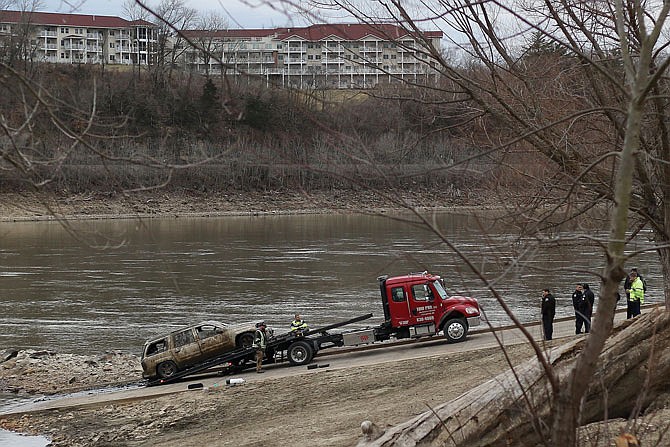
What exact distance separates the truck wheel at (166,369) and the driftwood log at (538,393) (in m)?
14.4

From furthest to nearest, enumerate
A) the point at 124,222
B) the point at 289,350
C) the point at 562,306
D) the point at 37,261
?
the point at 124,222, the point at 37,261, the point at 562,306, the point at 289,350

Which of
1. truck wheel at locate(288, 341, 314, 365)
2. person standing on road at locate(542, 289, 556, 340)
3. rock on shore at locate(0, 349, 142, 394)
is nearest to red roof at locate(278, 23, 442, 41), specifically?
person standing on road at locate(542, 289, 556, 340)

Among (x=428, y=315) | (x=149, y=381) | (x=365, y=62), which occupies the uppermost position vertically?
(x=365, y=62)

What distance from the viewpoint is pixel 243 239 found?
59719 millimetres

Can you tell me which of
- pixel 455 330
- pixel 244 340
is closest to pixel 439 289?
pixel 455 330

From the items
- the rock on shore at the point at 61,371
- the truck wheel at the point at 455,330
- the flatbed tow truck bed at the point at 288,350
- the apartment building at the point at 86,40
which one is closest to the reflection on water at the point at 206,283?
the truck wheel at the point at 455,330

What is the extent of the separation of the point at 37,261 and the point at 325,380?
104 feet

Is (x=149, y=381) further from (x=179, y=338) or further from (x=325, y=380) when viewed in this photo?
(x=325, y=380)

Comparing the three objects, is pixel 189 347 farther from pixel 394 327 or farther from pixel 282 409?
pixel 282 409

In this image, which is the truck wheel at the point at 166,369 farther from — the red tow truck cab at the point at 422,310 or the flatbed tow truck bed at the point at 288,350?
the red tow truck cab at the point at 422,310

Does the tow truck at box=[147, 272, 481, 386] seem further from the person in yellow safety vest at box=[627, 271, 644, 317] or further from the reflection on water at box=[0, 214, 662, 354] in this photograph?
the person in yellow safety vest at box=[627, 271, 644, 317]

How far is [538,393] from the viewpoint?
24.4 ft

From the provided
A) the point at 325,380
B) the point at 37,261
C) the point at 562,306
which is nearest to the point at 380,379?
the point at 325,380

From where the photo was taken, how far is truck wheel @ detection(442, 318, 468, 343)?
75.0 ft
